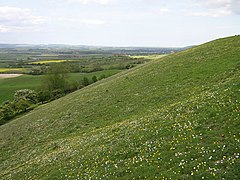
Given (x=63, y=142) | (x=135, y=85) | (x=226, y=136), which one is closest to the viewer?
(x=226, y=136)

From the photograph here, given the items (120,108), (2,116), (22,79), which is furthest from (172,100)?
(22,79)

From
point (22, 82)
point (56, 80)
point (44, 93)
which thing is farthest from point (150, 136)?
point (22, 82)

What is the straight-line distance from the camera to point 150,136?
15727 millimetres

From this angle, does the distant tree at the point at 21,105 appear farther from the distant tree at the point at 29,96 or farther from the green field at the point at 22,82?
the green field at the point at 22,82

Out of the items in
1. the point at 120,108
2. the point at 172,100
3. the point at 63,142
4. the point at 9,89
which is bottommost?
the point at 9,89

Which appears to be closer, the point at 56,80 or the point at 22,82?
the point at 56,80

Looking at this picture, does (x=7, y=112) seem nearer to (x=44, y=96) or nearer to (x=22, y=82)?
(x=44, y=96)

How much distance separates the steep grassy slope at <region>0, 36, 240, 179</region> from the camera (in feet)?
37.8

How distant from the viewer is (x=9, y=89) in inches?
4082

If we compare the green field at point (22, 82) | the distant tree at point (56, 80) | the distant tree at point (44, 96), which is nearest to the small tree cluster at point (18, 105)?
the distant tree at point (44, 96)

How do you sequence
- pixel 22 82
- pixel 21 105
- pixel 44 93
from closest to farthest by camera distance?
pixel 21 105
pixel 44 93
pixel 22 82

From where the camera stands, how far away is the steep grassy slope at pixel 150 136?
37.8 feet

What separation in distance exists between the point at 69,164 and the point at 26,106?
5956 centimetres

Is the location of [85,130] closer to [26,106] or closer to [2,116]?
[2,116]
